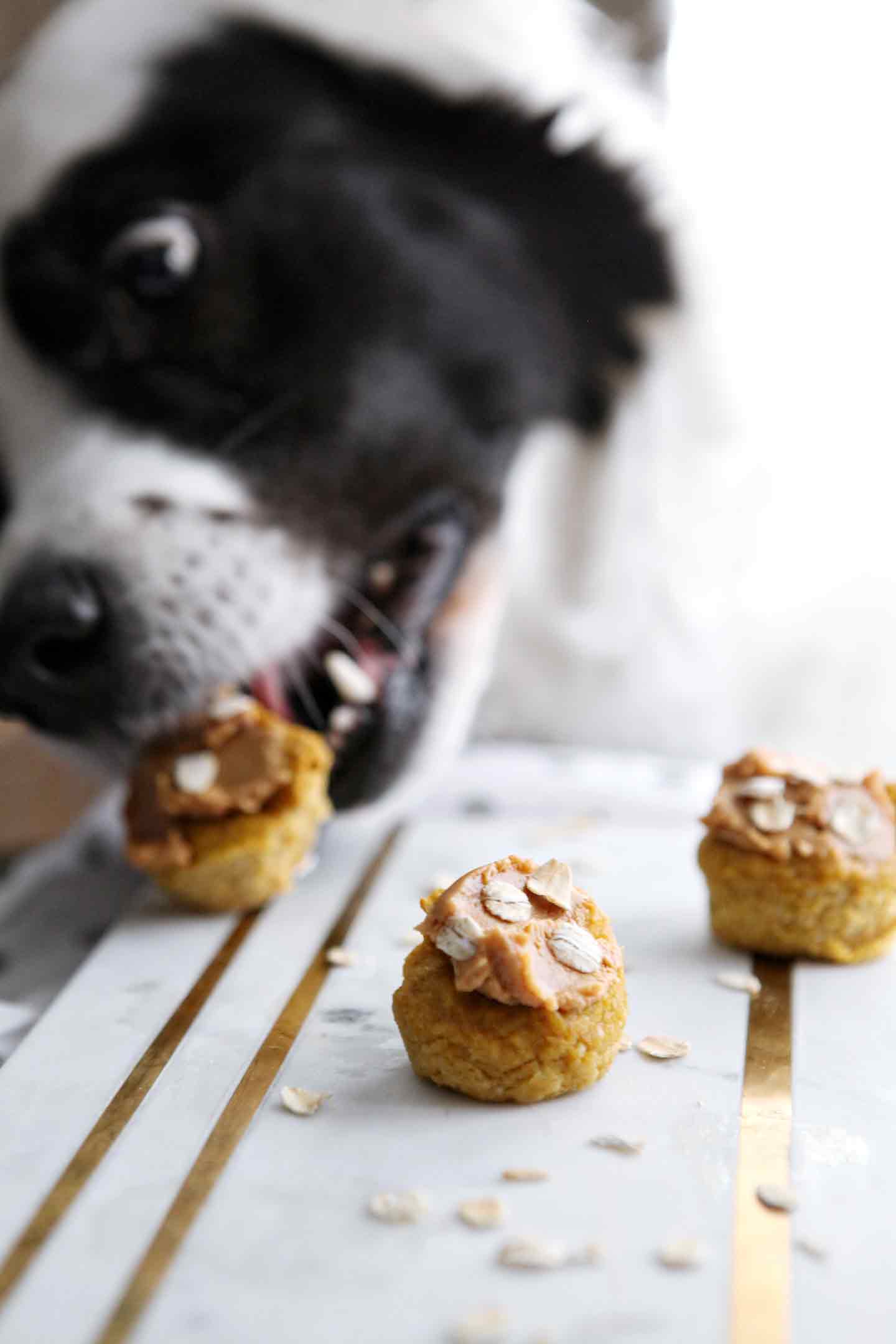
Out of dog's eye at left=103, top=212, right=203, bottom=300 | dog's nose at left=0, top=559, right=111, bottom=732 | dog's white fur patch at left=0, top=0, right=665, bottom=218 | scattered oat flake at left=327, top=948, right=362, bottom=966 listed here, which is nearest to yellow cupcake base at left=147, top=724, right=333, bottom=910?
scattered oat flake at left=327, top=948, right=362, bottom=966

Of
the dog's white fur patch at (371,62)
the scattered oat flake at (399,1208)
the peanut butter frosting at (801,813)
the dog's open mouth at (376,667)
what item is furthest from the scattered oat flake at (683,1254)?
the dog's white fur patch at (371,62)

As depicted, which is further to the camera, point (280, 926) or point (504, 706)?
point (504, 706)

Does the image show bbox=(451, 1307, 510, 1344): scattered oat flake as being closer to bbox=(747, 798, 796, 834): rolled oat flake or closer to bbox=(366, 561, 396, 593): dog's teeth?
bbox=(747, 798, 796, 834): rolled oat flake

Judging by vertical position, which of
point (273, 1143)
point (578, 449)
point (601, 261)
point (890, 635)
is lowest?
point (273, 1143)

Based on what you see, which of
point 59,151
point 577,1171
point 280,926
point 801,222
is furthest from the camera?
point 801,222

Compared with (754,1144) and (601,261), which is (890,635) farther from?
(754,1144)

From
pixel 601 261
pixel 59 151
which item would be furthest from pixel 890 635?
pixel 59 151
